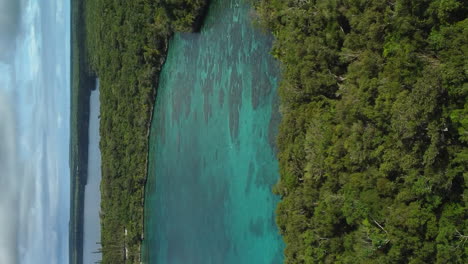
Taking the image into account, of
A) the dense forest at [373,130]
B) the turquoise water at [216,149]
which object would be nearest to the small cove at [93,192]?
the turquoise water at [216,149]

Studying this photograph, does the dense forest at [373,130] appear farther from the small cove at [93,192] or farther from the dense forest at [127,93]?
the small cove at [93,192]

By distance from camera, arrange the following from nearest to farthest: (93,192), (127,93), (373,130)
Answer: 1. (373,130)
2. (127,93)
3. (93,192)

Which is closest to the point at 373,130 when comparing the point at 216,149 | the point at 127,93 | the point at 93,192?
the point at 216,149

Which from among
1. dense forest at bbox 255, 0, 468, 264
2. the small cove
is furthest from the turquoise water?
the small cove

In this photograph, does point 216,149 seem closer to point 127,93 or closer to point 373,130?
point 127,93

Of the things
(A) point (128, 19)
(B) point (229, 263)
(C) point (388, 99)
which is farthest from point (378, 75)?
(A) point (128, 19)

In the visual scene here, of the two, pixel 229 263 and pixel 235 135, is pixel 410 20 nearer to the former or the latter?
pixel 235 135
